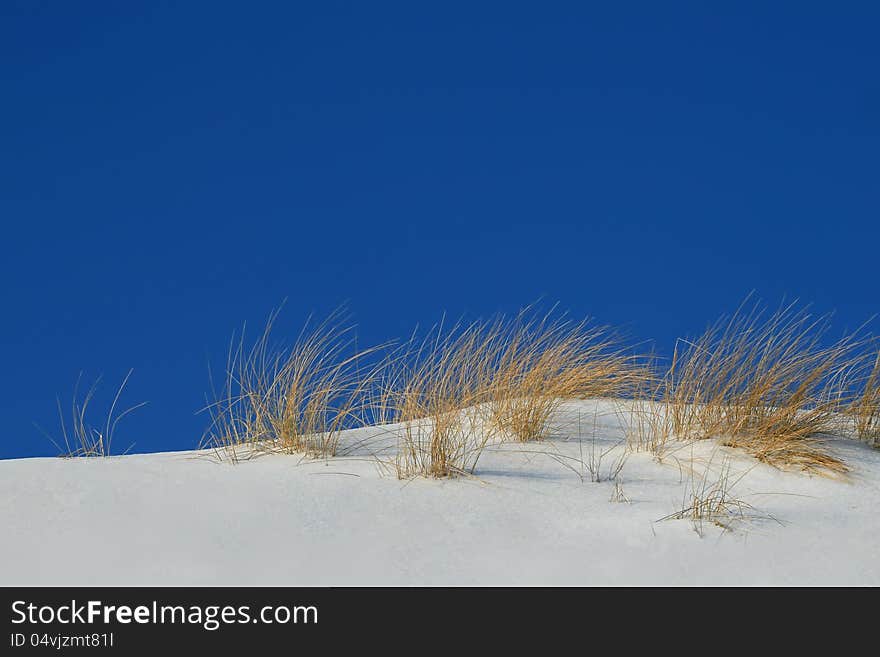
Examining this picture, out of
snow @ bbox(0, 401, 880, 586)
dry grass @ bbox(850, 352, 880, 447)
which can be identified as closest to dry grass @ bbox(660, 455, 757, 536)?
snow @ bbox(0, 401, 880, 586)

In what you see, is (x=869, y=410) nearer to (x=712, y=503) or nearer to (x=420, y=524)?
(x=712, y=503)

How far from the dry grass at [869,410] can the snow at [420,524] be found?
420 millimetres

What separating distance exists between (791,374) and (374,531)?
2180mm

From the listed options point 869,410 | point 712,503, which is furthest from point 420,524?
point 869,410

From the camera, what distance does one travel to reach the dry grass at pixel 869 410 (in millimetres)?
4051

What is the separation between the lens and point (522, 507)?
3.00 meters

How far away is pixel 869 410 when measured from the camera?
4.12m

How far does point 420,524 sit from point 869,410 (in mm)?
2323

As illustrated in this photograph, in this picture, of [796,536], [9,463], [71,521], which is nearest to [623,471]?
[796,536]

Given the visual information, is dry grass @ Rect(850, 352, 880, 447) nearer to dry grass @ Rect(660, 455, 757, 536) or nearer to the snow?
the snow

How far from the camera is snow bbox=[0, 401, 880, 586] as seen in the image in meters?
2.47
